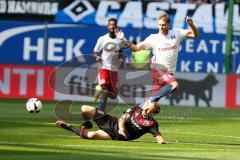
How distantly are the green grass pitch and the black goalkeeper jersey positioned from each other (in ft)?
0.71

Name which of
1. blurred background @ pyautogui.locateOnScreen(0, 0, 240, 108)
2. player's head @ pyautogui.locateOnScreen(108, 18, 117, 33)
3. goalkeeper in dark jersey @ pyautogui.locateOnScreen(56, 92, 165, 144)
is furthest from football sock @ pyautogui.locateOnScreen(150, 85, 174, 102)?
blurred background @ pyautogui.locateOnScreen(0, 0, 240, 108)

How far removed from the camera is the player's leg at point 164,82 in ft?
59.5

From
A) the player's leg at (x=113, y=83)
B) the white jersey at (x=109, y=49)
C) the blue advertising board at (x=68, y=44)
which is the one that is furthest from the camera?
the blue advertising board at (x=68, y=44)

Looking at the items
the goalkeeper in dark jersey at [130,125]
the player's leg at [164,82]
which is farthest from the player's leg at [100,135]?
the player's leg at [164,82]

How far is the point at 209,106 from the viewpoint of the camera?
28734mm

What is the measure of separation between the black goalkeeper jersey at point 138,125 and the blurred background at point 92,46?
1005cm

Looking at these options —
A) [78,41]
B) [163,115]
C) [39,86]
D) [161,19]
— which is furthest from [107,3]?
[161,19]

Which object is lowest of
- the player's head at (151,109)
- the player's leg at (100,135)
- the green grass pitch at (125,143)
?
the green grass pitch at (125,143)

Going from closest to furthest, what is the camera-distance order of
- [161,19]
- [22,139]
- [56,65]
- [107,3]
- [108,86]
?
1. [22,139]
2. [161,19]
3. [108,86]
4. [56,65]
5. [107,3]

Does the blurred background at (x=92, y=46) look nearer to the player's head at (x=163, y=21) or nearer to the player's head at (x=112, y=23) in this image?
the player's head at (x=112, y=23)

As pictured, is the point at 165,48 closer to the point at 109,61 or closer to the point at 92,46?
the point at 109,61

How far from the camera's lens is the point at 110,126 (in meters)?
16.4

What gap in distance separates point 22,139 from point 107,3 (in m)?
18.0

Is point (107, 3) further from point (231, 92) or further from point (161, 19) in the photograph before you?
point (161, 19)
